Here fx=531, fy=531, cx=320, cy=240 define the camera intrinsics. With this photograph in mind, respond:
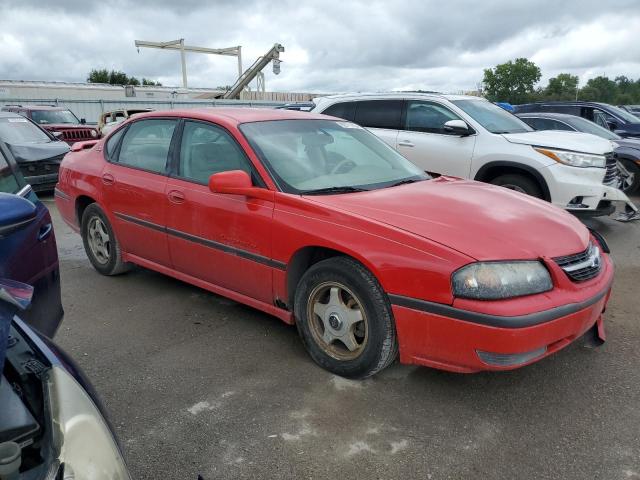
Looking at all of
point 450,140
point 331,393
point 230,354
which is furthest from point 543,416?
point 450,140

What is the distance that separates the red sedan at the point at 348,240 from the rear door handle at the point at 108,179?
0.01 meters

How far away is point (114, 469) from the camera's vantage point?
1.33 m

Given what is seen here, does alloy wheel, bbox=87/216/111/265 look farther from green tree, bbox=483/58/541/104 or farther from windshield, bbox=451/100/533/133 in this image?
green tree, bbox=483/58/541/104

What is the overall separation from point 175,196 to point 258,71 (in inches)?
1679

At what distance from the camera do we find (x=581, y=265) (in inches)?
118

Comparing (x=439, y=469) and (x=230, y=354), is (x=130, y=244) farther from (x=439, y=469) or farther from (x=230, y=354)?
(x=439, y=469)

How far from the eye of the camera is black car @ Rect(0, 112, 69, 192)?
30.9ft

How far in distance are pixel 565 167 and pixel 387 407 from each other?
4.56m

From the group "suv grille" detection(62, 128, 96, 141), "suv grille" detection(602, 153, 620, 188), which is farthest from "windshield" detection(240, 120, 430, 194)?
"suv grille" detection(62, 128, 96, 141)

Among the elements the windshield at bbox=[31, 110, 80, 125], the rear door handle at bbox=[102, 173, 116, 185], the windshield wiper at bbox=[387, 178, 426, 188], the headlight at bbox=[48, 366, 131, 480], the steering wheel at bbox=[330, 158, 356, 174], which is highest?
the steering wheel at bbox=[330, 158, 356, 174]

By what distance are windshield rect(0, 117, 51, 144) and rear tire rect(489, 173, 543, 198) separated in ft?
28.3

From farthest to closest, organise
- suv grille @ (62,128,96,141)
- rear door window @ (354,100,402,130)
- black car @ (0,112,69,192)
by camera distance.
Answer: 1. suv grille @ (62,128,96,141)
2. black car @ (0,112,69,192)
3. rear door window @ (354,100,402,130)

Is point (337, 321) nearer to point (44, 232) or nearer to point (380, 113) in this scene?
point (44, 232)

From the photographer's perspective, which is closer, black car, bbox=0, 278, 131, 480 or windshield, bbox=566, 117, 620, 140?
black car, bbox=0, 278, 131, 480
